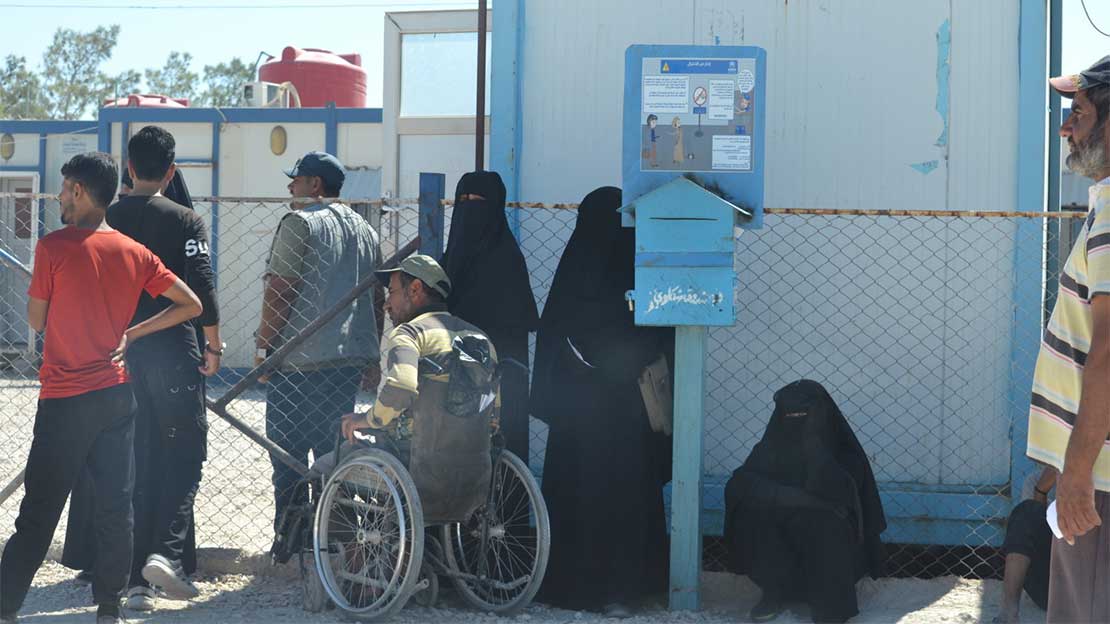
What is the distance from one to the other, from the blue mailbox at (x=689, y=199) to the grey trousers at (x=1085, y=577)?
1.86m

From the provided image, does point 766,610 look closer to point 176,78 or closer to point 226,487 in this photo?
point 226,487

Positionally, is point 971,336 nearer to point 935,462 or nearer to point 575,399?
point 935,462

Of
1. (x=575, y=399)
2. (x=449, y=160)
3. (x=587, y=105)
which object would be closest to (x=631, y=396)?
(x=575, y=399)

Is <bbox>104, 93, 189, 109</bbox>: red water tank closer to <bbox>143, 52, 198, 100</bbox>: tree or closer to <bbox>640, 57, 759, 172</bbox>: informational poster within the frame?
<bbox>640, 57, 759, 172</bbox>: informational poster

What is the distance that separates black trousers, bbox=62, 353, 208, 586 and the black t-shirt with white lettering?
6cm

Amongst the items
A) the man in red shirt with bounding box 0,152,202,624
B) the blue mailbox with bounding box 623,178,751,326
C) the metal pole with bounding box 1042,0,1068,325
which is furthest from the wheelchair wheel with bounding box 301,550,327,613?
the metal pole with bounding box 1042,0,1068,325

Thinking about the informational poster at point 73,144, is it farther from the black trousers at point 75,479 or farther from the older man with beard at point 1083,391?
the older man with beard at point 1083,391

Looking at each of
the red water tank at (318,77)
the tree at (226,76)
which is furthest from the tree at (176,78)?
the red water tank at (318,77)

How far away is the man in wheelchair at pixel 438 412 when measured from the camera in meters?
4.20

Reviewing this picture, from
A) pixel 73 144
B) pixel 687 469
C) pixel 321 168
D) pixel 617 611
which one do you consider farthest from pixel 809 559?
pixel 73 144

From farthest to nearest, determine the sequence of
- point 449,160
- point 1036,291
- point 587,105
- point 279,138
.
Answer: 1. point 279,138
2. point 449,160
3. point 587,105
4. point 1036,291

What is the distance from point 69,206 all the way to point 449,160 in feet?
16.2

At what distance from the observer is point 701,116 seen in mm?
4574

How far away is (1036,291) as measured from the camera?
5.15 m
